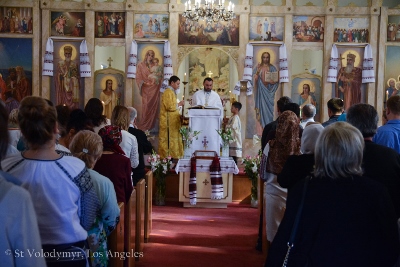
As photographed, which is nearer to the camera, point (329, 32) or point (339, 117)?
point (339, 117)

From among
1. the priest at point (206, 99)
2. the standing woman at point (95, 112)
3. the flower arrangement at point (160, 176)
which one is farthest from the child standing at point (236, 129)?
the standing woman at point (95, 112)

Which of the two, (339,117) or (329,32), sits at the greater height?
(329,32)

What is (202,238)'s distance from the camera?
24.7ft

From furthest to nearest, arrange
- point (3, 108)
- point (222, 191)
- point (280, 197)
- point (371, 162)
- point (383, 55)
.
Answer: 1. point (383, 55)
2. point (222, 191)
3. point (280, 197)
4. point (371, 162)
5. point (3, 108)

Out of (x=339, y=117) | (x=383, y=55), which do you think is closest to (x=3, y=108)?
(x=339, y=117)

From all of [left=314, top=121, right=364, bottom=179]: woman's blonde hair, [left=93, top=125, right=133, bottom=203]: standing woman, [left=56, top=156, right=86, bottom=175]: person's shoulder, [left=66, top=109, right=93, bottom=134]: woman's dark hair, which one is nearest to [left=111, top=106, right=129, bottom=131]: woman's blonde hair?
[left=66, top=109, right=93, bottom=134]: woman's dark hair

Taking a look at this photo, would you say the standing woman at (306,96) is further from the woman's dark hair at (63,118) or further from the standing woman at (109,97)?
the woman's dark hair at (63,118)

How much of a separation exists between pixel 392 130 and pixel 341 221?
2469 millimetres

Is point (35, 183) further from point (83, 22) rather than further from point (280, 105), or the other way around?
point (83, 22)

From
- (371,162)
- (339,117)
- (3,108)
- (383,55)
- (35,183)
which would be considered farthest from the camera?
(383,55)

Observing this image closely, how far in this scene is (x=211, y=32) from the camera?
14312 millimetres

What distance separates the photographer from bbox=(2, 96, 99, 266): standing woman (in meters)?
2.83

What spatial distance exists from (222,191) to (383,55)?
6896 mm

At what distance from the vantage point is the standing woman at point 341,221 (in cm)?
269
